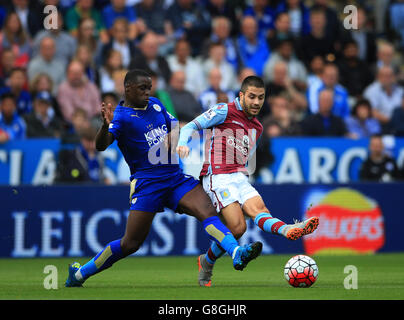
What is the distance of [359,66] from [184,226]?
5.81 m

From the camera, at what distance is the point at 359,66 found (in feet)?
57.2

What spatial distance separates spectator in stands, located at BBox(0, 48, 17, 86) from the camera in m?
15.3

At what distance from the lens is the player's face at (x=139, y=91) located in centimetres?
857

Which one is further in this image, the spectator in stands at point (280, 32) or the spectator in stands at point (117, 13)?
the spectator in stands at point (280, 32)

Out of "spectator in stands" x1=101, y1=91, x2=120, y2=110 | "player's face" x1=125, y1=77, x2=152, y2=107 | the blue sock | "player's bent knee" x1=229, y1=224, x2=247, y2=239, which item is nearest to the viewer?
the blue sock

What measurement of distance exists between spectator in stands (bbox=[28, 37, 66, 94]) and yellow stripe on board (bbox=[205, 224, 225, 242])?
7.51 meters

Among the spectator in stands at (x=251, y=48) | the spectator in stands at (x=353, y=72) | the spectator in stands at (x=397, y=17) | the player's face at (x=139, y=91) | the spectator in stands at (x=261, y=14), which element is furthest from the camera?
the spectator in stands at (x=397, y=17)

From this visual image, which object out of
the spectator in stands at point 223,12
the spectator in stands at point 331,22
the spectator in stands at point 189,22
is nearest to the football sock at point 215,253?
the spectator in stands at point 189,22

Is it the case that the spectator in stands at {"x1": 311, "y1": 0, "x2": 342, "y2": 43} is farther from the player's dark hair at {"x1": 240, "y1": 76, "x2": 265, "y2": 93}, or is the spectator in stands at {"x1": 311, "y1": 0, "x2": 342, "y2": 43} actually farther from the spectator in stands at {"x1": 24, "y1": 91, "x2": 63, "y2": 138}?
the player's dark hair at {"x1": 240, "y1": 76, "x2": 265, "y2": 93}

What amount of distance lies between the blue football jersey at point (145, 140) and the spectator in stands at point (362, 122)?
305 inches

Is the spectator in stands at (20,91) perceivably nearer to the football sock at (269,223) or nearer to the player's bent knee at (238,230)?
the player's bent knee at (238,230)

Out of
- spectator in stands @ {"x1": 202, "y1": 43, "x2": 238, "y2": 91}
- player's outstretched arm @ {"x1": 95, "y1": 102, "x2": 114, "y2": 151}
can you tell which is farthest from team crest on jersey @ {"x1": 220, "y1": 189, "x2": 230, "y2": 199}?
spectator in stands @ {"x1": 202, "y1": 43, "x2": 238, "y2": 91}
